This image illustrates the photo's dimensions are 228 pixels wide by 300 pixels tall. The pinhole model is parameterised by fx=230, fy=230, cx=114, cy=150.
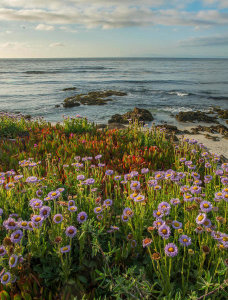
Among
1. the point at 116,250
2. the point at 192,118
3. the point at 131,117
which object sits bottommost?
the point at 192,118

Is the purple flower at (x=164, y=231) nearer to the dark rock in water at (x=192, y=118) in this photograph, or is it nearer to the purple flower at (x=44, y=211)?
the purple flower at (x=44, y=211)

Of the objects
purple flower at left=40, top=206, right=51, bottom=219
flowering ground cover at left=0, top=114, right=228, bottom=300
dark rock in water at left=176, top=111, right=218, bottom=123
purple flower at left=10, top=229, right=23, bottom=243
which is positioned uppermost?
purple flower at left=40, top=206, right=51, bottom=219

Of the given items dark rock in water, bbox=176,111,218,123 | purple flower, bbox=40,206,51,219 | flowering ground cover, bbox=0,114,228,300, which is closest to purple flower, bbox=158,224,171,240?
flowering ground cover, bbox=0,114,228,300

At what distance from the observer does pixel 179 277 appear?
2.45 metres

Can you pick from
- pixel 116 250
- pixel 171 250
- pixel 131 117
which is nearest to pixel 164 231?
pixel 171 250

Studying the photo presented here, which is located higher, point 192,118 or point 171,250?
point 171,250

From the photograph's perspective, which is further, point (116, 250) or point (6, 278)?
point (116, 250)

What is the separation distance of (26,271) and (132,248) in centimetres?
119

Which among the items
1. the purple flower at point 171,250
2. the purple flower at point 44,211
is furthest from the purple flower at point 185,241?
the purple flower at point 44,211

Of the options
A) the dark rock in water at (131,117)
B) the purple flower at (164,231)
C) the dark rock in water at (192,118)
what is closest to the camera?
the purple flower at (164,231)

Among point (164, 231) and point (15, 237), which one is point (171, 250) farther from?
point (15, 237)

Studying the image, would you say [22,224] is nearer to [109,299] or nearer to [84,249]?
[84,249]

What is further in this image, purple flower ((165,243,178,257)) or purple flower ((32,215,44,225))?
purple flower ((32,215,44,225))

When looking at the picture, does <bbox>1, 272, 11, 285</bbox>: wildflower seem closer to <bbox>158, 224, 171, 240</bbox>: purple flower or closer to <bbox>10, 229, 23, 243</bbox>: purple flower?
<bbox>10, 229, 23, 243</bbox>: purple flower
